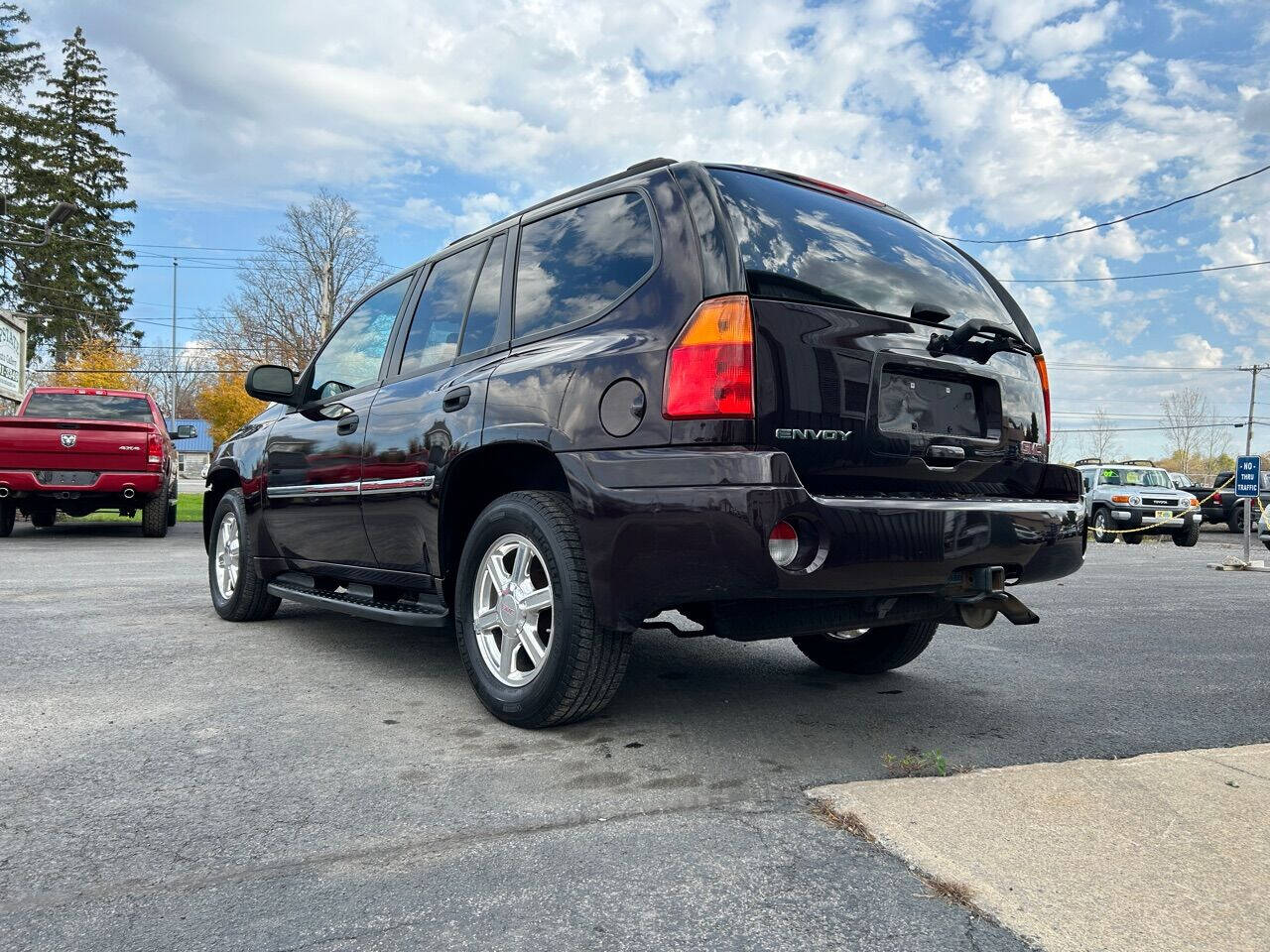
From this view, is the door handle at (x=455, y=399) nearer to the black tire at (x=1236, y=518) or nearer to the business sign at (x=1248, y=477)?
the business sign at (x=1248, y=477)

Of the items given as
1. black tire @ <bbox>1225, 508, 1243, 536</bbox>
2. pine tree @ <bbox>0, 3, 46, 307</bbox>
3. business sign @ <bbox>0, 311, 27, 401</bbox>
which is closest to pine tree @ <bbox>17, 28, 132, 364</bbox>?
pine tree @ <bbox>0, 3, 46, 307</bbox>

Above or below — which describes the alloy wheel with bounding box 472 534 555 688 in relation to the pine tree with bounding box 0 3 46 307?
below

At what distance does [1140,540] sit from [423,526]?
67.8ft

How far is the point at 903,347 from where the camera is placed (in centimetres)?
302

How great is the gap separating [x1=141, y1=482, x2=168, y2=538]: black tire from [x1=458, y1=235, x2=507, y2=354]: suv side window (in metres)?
9.46

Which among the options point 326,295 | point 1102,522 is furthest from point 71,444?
point 326,295

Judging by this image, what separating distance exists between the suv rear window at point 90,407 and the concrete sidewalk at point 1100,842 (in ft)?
39.2

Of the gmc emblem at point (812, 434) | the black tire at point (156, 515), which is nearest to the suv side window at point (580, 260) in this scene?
the gmc emblem at point (812, 434)

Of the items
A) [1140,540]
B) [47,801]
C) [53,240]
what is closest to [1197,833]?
[47,801]

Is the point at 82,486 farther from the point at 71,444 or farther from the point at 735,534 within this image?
the point at 735,534

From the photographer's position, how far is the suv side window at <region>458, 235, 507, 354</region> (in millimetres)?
3715

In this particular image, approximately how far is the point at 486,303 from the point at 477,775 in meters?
1.87

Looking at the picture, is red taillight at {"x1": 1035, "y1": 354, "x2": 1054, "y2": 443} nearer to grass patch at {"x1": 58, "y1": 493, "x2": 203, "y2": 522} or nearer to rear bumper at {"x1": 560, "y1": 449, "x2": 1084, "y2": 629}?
rear bumper at {"x1": 560, "y1": 449, "x2": 1084, "y2": 629}

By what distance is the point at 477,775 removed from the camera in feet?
8.98
